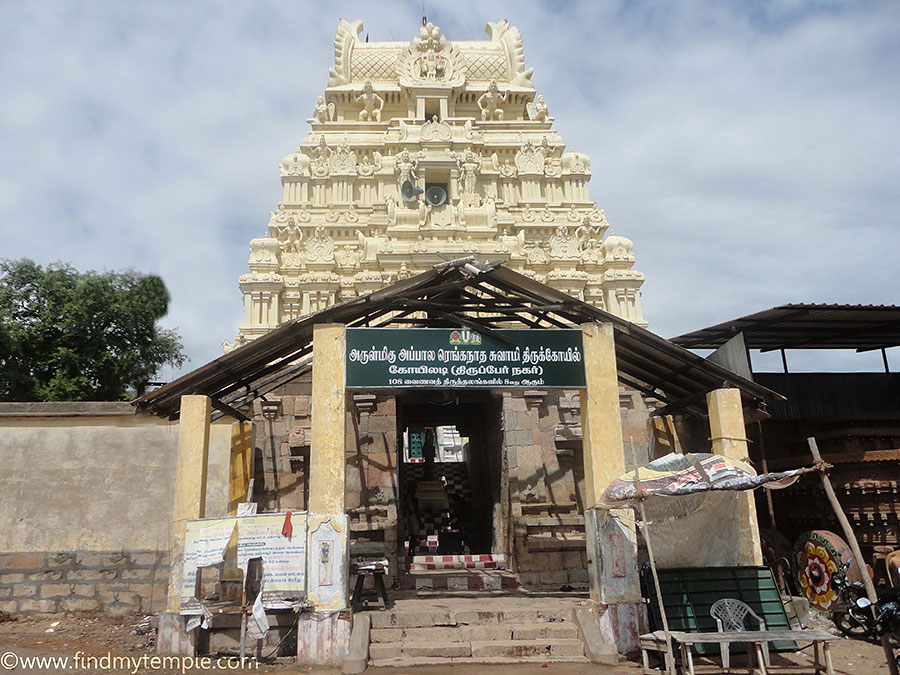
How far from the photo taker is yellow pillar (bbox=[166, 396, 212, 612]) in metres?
8.74

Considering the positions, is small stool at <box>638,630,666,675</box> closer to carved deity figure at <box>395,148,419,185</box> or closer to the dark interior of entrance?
the dark interior of entrance

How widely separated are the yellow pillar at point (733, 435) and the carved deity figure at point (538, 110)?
24785mm

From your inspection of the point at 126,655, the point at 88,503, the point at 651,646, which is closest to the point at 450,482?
the point at 88,503

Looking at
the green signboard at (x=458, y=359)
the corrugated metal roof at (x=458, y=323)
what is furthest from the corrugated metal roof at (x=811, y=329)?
the green signboard at (x=458, y=359)

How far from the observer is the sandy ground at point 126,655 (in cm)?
786

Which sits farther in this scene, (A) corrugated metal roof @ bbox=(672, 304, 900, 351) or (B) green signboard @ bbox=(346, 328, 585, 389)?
(A) corrugated metal roof @ bbox=(672, 304, 900, 351)

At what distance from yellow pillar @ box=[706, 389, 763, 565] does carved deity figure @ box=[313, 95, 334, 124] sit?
2647 centimetres

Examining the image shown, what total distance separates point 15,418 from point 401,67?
84.6ft

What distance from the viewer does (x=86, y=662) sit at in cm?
840

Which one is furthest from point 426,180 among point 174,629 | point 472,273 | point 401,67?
point 174,629

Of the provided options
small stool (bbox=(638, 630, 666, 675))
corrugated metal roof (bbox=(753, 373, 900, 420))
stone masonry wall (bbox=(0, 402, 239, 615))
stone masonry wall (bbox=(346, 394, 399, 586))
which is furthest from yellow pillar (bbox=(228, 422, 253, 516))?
corrugated metal roof (bbox=(753, 373, 900, 420))

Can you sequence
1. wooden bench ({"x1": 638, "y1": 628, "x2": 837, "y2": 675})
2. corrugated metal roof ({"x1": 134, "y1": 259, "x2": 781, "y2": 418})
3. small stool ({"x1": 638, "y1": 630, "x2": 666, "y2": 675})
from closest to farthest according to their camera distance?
wooden bench ({"x1": 638, "y1": 628, "x2": 837, "y2": 675}), small stool ({"x1": 638, "y1": 630, "x2": 666, "y2": 675}), corrugated metal roof ({"x1": 134, "y1": 259, "x2": 781, "y2": 418})

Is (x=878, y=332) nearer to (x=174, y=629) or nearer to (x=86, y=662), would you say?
(x=174, y=629)

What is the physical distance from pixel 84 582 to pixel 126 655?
3.29 meters
